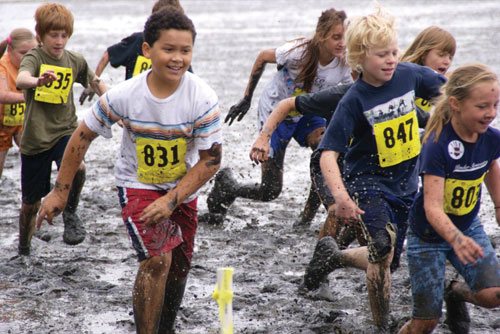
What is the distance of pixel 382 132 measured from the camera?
14.6ft

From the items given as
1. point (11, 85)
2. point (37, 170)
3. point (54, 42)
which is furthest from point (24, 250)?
point (54, 42)

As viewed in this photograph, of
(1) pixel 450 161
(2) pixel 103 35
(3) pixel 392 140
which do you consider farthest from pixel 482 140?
(2) pixel 103 35

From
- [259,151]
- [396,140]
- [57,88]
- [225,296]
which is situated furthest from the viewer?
[57,88]

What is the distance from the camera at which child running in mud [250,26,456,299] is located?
5.06m

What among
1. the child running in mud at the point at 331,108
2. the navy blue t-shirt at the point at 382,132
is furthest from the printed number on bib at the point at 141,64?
the navy blue t-shirt at the point at 382,132

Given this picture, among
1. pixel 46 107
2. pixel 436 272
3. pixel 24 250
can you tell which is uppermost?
pixel 46 107

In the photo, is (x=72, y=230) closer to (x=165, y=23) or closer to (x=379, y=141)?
(x=165, y=23)

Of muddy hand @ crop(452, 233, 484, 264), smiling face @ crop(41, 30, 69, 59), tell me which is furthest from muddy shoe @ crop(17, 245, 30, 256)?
muddy hand @ crop(452, 233, 484, 264)

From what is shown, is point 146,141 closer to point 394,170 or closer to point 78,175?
point 394,170

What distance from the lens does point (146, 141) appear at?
4176 millimetres

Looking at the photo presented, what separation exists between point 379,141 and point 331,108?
72 centimetres

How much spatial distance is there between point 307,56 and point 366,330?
2.46m

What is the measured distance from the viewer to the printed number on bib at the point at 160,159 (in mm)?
4180

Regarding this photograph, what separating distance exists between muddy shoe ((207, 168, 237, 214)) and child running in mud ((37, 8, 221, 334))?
2710 mm
